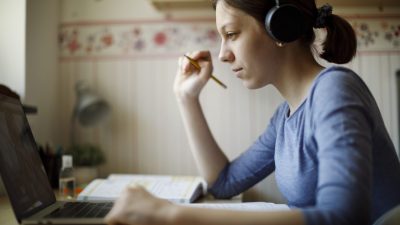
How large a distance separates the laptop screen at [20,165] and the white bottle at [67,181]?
0.32 metres

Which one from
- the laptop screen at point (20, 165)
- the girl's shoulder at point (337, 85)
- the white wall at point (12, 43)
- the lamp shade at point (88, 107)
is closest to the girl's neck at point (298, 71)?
the girl's shoulder at point (337, 85)

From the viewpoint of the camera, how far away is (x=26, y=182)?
0.67 meters

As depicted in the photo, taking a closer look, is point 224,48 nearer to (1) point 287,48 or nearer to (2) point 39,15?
(1) point 287,48

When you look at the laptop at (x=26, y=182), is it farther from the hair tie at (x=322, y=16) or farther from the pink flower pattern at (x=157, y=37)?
the pink flower pattern at (x=157, y=37)

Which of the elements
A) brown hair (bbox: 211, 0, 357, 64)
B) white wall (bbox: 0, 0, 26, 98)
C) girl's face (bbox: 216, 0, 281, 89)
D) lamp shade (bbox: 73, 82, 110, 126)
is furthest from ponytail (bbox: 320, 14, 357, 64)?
white wall (bbox: 0, 0, 26, 98)

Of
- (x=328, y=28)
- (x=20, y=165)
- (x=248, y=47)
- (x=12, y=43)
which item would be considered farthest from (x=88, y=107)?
(x=328, y=28)

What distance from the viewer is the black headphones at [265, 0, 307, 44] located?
69 centimetres

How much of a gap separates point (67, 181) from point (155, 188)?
287 millimetres

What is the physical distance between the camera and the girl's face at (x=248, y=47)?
76 centimetres

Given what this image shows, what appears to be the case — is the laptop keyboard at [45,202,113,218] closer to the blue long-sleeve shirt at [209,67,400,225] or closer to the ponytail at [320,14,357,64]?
the blue long-sleeve shirt at [209,67,400,225]

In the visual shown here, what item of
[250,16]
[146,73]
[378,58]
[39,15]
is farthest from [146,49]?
[378,58]

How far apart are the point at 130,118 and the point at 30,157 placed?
31.0 inches

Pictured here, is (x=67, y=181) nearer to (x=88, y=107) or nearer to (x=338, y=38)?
(x=88, y=107)

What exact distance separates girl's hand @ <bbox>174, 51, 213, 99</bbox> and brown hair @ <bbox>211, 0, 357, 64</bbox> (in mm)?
327
